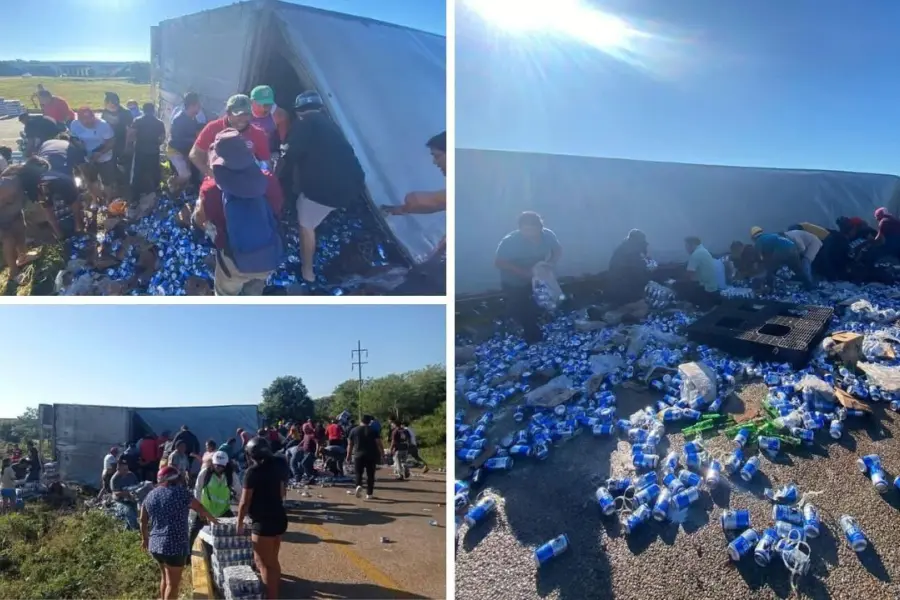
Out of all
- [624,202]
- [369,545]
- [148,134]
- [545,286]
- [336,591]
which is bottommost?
[336,591]

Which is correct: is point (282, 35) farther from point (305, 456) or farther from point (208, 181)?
point (305, 456)

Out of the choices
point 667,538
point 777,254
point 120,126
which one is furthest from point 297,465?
point 777,254

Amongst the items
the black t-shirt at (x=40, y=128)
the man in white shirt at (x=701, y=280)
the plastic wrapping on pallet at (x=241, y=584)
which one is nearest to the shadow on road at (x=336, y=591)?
the plastic wrapping on pallet at (x=241, y=584)

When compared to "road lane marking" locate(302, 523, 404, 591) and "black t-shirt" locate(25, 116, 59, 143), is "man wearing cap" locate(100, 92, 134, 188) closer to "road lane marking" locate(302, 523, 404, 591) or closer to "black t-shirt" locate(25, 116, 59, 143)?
"black t-shirt" locate(25, 116, 59, 143)

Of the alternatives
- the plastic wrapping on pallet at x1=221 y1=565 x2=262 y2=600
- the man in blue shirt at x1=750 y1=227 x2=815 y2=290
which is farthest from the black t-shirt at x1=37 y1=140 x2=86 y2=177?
the man in blue shirt at x1=750 y1=227 x2=815 y2=290

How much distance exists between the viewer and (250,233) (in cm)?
303

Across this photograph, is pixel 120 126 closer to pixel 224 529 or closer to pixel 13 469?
pixel 13 469

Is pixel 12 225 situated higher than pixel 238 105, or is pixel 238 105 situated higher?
pixel 238 105

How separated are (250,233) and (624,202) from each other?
122 inches

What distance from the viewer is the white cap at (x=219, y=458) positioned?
2.96 metres

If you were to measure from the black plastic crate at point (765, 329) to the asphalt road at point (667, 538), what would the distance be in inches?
30.0

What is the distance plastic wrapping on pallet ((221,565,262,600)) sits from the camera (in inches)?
111

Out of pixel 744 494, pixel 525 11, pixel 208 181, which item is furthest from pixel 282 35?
pixel 744 494

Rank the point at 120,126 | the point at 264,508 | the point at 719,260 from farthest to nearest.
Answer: the point at 719,260
the point at 120,126
the point at 264,508
